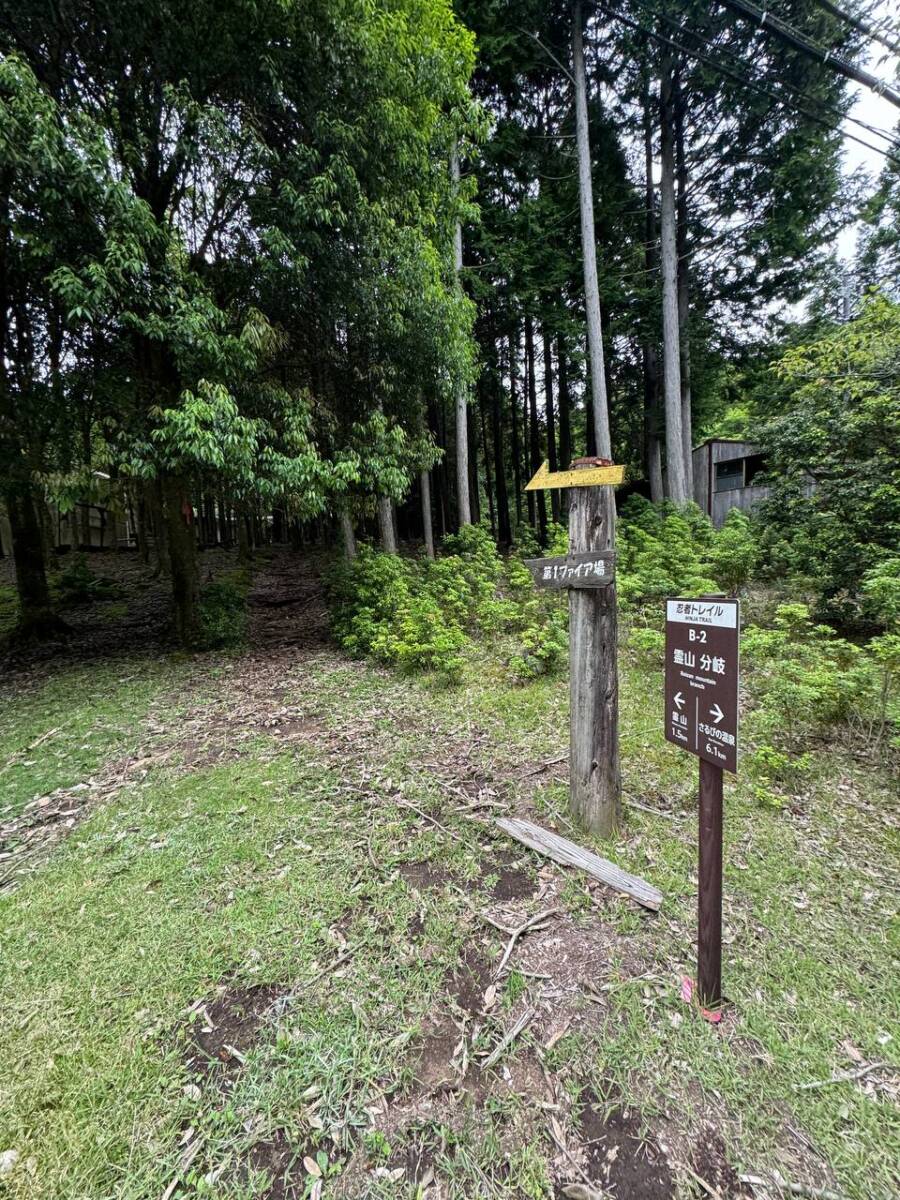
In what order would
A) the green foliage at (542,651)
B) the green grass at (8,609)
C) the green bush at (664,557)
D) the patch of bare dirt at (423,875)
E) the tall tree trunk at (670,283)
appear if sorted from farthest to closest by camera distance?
the tall tree trunk at (670,283) → the green grass at (8,609) → the green bush at (664,557) → the green foliage at (542,651) → the patch of bare dirt at (423,875)

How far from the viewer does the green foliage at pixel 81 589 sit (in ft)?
34.6

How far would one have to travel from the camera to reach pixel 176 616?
304 inches

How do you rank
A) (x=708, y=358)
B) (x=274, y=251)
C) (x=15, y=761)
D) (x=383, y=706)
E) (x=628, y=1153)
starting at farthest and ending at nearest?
(x=708, y=358) < (x=274, y=251) < (x=383, y=706) < (x=15, y=761) < (x=628, y=1153)

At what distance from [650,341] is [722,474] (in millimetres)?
5466

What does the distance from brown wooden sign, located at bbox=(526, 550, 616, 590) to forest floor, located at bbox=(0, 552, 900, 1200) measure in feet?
5.04

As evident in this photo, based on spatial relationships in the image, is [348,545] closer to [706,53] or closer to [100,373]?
[100,373]

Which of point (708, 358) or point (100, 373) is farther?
point (708, 358)

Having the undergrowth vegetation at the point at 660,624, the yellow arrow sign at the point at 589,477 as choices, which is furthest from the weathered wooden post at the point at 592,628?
the undergrowth vegetation at the point at 660,624

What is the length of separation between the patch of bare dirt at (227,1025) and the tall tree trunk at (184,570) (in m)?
6.40

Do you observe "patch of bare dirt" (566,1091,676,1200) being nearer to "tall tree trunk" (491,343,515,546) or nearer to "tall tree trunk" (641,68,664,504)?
"tall tree trunk" (641,68,664,504)

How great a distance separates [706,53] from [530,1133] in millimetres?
16435

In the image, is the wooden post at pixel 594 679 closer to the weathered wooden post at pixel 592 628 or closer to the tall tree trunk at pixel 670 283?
the weathered wooden post at pixel 592 628

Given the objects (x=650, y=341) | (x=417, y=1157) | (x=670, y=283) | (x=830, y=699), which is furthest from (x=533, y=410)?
(x=417, y=1157)

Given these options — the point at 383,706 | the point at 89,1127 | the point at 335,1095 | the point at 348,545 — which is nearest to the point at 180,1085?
the point at 89,1127
